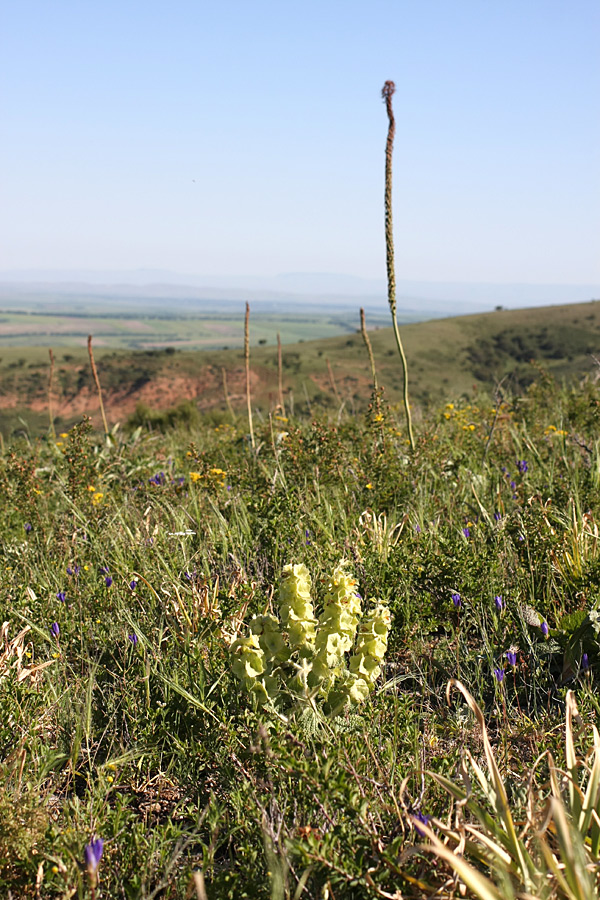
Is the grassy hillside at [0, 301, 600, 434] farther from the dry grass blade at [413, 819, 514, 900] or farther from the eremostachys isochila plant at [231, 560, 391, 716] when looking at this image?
the dry grass blade at [413, 819, 514, 900]

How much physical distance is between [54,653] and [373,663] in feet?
5.16

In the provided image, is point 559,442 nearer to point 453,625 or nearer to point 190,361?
point 453,625

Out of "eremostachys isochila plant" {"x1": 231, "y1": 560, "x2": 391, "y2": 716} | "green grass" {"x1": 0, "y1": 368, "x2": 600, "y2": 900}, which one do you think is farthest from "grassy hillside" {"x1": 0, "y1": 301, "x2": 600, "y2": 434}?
"eremostachys isochila plant" {"x1": 231, "y1": 560, "x2": 391, "y2": 716}

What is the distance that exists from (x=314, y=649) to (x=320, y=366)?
50.0 m

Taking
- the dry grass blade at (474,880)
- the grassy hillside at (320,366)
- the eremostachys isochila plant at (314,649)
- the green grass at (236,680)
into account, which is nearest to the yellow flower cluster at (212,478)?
the green grass at (236,680)

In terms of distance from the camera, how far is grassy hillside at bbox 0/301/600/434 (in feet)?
154

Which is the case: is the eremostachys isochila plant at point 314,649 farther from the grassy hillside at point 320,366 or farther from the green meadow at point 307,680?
the grassy hillside at point 320,366

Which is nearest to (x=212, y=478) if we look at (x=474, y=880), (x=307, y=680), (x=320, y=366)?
(x=307, y=680)

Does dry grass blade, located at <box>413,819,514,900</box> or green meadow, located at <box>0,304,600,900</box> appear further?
green meadow, located at <box>0,304,600,900</box>

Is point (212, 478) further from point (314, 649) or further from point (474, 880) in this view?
point (474, 880)

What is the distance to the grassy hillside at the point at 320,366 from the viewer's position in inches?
1845

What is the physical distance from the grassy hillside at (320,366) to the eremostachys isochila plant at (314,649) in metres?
38.5

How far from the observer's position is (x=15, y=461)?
4.99m

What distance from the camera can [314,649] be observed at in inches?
95.6
